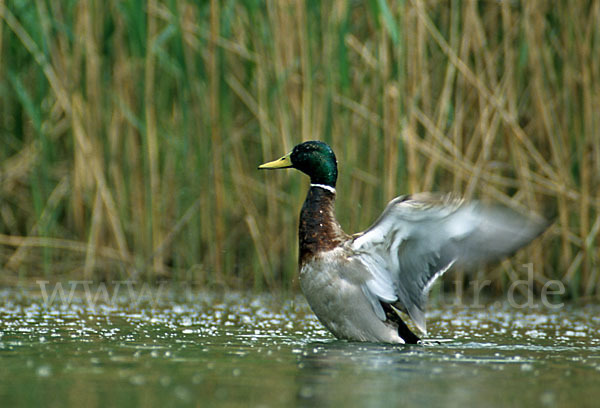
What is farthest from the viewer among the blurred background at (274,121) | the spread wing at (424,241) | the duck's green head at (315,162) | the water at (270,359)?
the blurred background at (274,121)

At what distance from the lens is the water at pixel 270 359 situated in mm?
3232

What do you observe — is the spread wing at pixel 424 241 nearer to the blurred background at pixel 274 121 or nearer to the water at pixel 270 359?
the water at pixel 270 359

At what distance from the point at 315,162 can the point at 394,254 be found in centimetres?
92

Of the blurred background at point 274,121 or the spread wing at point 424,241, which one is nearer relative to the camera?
the spread wing at point 424,241

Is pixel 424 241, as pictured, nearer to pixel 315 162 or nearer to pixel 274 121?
pixel 315 162

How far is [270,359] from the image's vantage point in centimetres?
423

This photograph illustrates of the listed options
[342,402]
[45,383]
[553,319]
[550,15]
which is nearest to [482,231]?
[553,319]

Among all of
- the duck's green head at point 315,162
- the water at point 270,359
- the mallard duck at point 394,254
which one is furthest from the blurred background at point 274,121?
the mallard duck at point 394,254

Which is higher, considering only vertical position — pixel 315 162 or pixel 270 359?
pixel 315 162

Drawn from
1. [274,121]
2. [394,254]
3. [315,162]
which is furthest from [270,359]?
[274,121]

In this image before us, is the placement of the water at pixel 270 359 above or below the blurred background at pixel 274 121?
below

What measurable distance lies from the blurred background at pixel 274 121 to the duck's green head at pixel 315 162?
91 centimetres

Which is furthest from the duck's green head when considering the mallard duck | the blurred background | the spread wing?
the blurred background

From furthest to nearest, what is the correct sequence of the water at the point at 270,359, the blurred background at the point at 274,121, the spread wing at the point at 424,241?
the blurred background at the point at 274,121, the spread wing at the point at 424,241, the water at the point at 270,359
